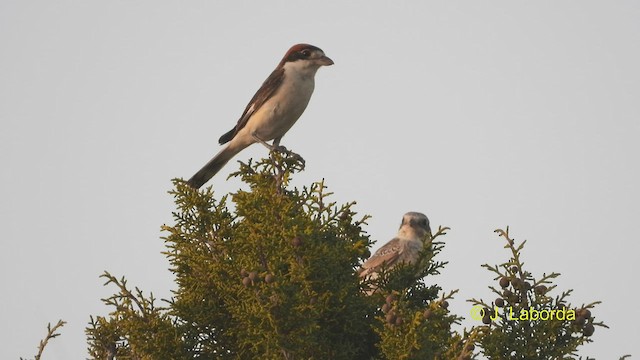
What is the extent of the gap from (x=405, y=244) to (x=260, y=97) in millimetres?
2553

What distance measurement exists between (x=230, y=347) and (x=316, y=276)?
0.83 m

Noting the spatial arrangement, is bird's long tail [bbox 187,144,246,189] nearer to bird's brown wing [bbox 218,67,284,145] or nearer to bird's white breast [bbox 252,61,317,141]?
bird's brown wing [bbox 218,67,284,145]

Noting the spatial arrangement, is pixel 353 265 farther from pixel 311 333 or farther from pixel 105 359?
pixel 105 359

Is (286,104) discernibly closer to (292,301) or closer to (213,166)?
(213,166)

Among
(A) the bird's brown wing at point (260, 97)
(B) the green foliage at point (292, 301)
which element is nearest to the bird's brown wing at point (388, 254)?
(A) the bird's brown wing at point (260, 97)

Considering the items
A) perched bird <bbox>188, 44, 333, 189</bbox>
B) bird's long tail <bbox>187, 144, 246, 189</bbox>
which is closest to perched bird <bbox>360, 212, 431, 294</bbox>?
perched bird <bbox>188, 44, 333, 189</bbox>

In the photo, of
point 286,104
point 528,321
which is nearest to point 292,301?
point 528,321

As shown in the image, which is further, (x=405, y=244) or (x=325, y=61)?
(x=405, y=244)

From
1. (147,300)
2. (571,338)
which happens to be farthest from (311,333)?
(571,338)

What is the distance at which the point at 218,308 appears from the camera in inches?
237

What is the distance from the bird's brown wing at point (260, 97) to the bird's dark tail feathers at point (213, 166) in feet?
0.70

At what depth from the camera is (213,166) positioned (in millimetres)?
10555

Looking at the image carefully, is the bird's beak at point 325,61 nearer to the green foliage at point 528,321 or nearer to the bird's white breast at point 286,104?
the bird's white breast at point 286,104

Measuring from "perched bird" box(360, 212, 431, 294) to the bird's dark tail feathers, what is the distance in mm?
2160
